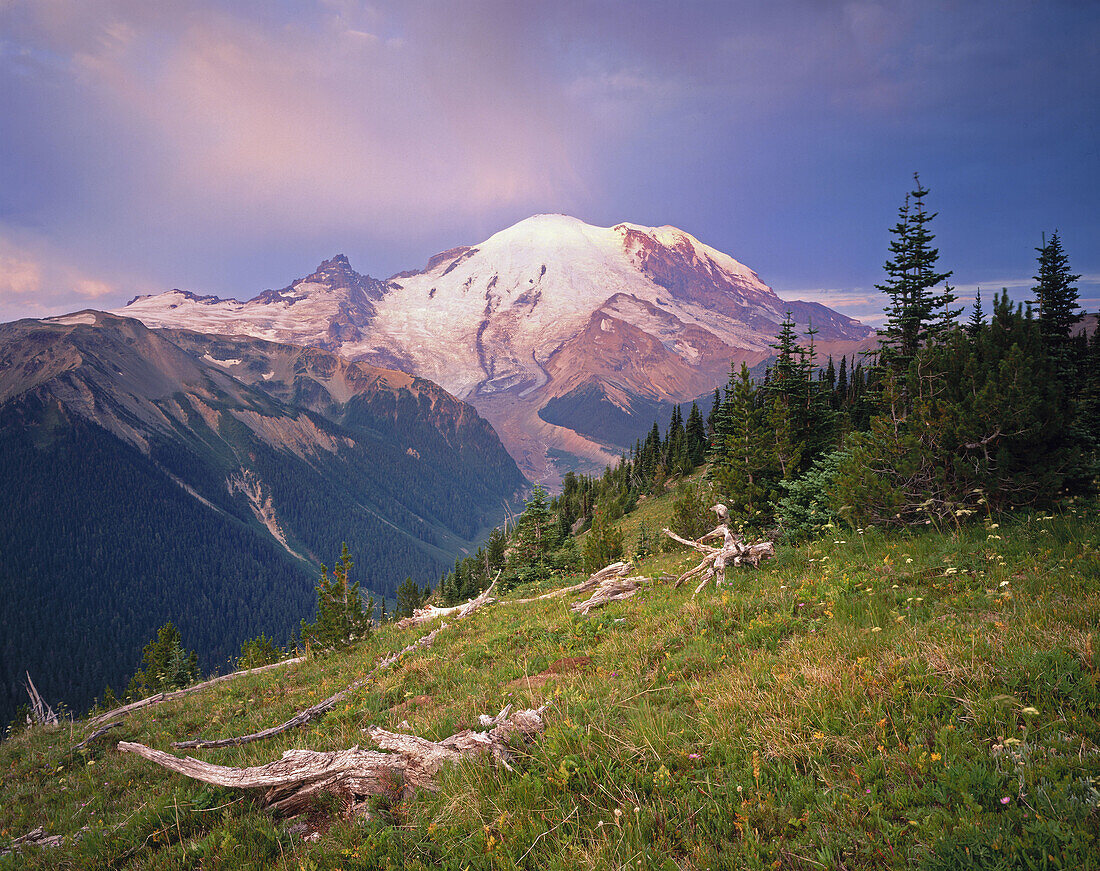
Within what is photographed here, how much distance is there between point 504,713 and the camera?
619 cm

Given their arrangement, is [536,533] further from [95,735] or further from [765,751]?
[765,751]

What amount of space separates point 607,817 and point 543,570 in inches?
1039

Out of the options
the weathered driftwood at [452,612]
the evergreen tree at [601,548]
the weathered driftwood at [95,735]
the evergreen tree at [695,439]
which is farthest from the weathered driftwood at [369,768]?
the evergreen tree at [695,439]

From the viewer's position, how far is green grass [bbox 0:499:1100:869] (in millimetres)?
3463

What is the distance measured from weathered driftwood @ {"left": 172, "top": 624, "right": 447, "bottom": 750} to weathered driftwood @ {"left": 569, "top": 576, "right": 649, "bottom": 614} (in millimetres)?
4890

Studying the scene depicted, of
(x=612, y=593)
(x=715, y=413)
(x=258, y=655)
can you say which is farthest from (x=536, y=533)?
(x=715, y=413)

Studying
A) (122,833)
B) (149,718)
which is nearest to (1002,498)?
(122,833)

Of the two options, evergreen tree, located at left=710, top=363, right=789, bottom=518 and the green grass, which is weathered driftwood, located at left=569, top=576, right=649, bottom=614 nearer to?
the green grass

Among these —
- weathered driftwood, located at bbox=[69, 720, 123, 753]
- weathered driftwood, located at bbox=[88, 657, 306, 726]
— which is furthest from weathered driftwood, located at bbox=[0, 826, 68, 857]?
weathered driftwood, located at bbox=[88, 657, 306, 726]

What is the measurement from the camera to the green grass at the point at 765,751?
136 inches

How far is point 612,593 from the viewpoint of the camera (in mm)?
12891

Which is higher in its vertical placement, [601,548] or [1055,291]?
[1055,291]

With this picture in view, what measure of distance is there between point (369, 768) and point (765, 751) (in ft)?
14.9

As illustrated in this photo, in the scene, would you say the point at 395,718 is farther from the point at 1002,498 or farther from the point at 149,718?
the point at 1002,498
